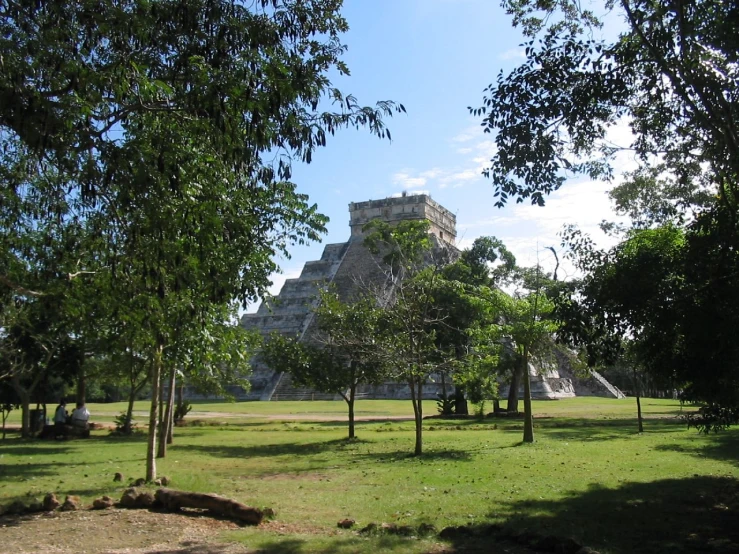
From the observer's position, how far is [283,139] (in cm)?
614

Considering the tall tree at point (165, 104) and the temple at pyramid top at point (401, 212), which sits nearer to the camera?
the tall tree at point (165, 104)

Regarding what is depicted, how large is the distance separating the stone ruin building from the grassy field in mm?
16492

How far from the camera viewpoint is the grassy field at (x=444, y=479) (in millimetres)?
7160

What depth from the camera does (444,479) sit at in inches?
415

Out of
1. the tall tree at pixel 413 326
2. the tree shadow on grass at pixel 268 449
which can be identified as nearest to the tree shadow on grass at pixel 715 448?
the tall tree at pixel 413 326

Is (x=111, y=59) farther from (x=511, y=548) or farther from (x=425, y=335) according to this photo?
(x=425, y=335)

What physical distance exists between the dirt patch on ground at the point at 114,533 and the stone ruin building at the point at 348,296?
82.3 ft

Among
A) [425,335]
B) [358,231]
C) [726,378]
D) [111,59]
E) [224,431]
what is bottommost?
[224,431]

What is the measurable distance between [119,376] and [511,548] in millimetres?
18728

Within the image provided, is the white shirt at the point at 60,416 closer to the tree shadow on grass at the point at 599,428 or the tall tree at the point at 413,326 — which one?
the tall tree at the point at 413,326

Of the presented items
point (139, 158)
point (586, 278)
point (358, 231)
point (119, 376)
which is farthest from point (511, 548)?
point (358, 231)

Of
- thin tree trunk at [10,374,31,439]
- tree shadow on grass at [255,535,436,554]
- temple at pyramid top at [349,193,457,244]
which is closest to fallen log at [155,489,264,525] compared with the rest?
tree shadow on grass at [255,535,436,554]

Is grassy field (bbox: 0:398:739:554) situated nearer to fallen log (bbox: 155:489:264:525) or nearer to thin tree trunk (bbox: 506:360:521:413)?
fallen log (bbox: 155:489:264:525)

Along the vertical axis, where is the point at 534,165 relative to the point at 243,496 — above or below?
above
